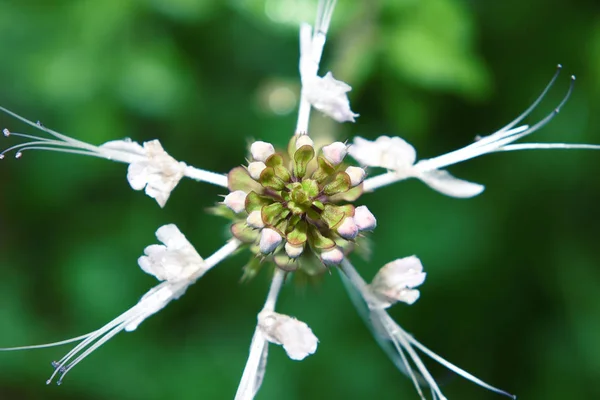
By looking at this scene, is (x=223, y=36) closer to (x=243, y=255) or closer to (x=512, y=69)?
(x=243, y=255)

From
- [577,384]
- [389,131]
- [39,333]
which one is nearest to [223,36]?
[389,131]

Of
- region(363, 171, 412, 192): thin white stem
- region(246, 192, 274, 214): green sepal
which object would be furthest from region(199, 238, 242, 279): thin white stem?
region(363, 171, 412, 192): thin white stem

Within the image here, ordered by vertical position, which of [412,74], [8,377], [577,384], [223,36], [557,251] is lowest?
[577,384]

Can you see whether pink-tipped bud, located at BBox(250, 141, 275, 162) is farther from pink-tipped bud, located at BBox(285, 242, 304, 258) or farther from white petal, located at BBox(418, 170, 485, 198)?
white petal, located at BBox(418, 170, 485, 198)

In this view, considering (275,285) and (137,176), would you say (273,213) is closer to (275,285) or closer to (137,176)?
(275,285)

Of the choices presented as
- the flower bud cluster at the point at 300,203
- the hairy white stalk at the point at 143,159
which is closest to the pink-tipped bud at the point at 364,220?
the flower bud cluster at the point at 300,203
